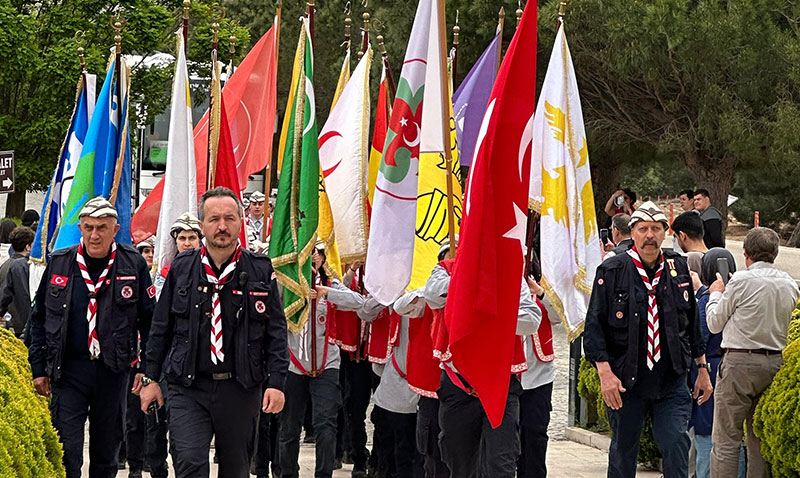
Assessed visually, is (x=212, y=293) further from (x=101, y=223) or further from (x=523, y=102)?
(x=523, y=102)

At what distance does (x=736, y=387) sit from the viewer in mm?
9156

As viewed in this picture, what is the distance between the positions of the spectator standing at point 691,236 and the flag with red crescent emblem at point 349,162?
2653mm

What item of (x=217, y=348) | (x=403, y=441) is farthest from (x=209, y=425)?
(x=403, y=441)

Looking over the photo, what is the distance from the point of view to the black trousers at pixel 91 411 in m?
8.44

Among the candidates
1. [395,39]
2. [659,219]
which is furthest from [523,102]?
[395,39]

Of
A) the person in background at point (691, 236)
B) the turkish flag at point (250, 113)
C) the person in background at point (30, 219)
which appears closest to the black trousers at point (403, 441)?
the person in background at point (691, 236)

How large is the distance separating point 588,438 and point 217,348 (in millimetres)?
6424

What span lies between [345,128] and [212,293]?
4.42m

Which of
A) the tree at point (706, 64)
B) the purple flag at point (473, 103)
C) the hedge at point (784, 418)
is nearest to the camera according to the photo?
the hedge at point (784, 418)

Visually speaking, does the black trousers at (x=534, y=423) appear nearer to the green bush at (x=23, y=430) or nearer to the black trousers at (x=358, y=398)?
the black trousers at (x=358, y=398)

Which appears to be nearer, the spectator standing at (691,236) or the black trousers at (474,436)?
the black trousers at (474,436)

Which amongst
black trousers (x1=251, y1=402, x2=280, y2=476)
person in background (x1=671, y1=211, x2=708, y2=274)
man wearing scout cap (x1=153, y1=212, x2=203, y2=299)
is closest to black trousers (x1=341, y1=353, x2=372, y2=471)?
black trousers (x1=251, y1=402, x2=280, y2=476)

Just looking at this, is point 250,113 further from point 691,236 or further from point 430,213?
point 691,236

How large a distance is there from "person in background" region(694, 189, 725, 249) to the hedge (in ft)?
16.2
